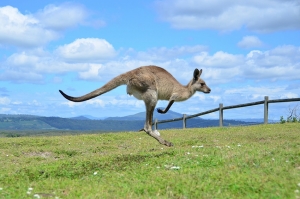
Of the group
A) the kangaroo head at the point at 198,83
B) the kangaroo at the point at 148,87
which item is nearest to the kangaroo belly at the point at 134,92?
the kangaroo at the point at 148,87

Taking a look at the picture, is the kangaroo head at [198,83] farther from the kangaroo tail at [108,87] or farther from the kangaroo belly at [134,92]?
the kangaroo tail at [108,87]

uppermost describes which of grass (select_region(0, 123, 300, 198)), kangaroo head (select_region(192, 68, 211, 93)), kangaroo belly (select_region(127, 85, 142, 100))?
kangaroo head (select_region(192, 68, 211, 93))

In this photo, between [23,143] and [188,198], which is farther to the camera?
[23,143]

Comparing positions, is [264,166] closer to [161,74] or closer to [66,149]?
[161,74]

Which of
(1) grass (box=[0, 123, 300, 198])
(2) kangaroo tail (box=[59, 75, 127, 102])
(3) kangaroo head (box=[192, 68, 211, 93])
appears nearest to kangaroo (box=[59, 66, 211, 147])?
(2) kangaroo tail (box=[59, 75, 127, 102])

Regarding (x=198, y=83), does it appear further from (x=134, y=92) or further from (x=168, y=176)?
(x=168, y=176)

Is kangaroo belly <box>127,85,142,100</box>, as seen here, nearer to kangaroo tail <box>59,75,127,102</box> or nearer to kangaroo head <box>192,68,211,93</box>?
kangaroo tail <box>59,75,127,102</box>

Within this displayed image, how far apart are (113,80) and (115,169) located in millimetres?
4176

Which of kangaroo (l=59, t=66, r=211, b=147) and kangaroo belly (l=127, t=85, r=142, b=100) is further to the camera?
kangaroo belly (l=127, t=85, r=142, b=100)

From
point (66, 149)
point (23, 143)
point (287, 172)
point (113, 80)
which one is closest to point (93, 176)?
point (287, 172)

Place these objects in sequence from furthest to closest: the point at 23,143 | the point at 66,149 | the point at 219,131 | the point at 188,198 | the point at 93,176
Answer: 1. the point at 219,131
2. the point at 23,143
3. the point at 66,149
4. the point at 93,176
5. the point at 188,198

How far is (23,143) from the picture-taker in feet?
55.1

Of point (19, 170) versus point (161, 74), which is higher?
point (161, 74)

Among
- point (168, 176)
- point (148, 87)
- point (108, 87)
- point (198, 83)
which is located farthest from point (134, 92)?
point (168, 176)
